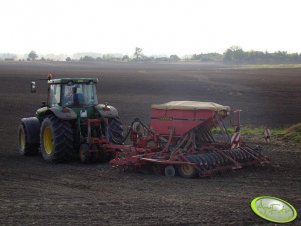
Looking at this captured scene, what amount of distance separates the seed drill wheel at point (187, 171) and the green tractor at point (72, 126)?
223cm

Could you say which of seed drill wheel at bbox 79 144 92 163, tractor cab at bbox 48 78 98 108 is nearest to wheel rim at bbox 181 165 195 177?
seed drill wheel at bbox 79 144 92 163

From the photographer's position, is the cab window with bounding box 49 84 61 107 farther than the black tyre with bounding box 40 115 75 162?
Yes

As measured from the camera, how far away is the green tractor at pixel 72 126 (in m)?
12.8

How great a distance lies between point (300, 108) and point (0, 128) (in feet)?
47.2

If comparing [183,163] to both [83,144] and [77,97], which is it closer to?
[83,144]

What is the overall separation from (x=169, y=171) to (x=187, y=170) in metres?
0.39

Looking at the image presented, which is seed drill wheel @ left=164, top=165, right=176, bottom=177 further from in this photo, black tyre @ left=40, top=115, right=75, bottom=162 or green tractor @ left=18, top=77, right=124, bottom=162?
black tyre @ left=40, top=115, right=75, bottom=162

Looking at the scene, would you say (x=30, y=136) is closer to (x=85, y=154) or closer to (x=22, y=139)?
(x=22, y=139)

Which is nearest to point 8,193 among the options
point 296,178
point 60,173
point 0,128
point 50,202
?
point 50,202

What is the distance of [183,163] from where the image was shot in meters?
11.0

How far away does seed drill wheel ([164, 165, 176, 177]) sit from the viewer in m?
11.3

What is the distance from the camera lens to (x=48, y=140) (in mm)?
Result: 13656

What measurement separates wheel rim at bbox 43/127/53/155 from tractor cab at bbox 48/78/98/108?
683mm

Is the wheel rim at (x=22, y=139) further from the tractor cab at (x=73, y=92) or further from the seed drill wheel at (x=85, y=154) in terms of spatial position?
the seed drill wheel at (x=85, y=154)
